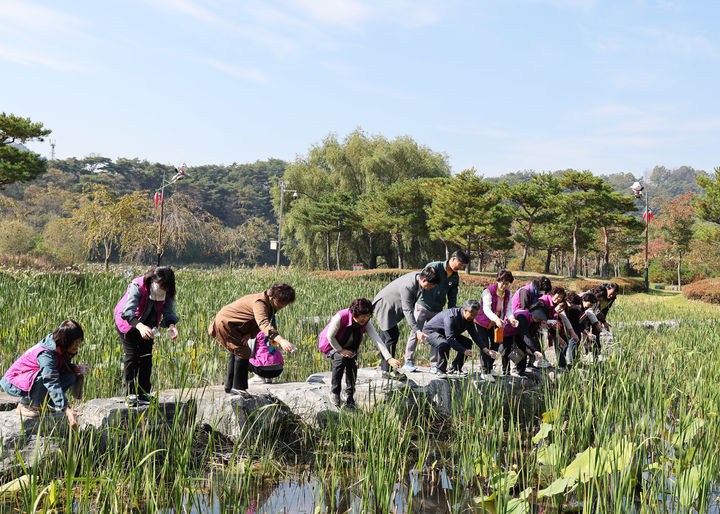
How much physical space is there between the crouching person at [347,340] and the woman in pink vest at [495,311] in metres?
1.50

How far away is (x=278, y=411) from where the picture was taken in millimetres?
4301

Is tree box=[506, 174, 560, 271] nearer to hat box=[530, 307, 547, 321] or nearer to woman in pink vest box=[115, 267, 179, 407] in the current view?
hat box=[530, 307, 547, 321]

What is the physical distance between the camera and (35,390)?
3482 mm

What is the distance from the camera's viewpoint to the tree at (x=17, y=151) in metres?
16.2

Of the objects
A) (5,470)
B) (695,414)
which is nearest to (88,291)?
(5,470)

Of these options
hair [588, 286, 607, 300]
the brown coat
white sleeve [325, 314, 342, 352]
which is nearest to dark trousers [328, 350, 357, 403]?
white sleeve [325, 314, 342, 352]

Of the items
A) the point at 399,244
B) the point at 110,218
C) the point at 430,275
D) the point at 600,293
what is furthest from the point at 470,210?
the point at 430,275

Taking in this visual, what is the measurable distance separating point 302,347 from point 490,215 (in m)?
20.3

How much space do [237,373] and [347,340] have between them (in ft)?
2.97

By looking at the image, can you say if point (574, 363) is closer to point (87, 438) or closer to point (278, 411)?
point (278, 411)

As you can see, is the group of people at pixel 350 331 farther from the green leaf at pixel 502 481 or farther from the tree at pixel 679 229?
the tree at pixel 679 229

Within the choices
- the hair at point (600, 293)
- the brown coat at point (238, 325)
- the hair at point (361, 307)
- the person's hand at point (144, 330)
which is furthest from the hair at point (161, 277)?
the hair at point (600, 293)

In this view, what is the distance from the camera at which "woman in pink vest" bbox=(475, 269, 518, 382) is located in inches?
212

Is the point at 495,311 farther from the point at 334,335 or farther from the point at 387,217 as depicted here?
the point at 387,217
